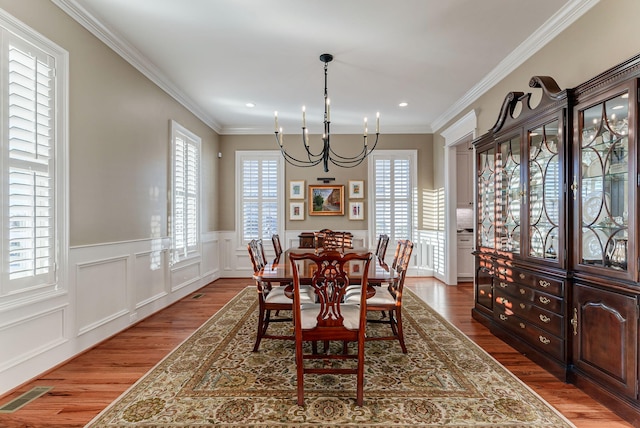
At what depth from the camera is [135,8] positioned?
2.72 m

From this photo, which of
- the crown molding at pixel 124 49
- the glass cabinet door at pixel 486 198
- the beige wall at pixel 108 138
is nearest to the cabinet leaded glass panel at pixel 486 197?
the glass cabinet door at pixel 486 198

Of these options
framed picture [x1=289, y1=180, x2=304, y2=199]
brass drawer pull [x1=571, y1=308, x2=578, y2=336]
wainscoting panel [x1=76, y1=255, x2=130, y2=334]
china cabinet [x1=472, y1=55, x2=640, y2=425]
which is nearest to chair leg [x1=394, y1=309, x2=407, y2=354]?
china cabinet [x1=472, y1=55, x2=640, y2=425]

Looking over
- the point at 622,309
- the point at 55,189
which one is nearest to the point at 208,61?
the point at 55,189

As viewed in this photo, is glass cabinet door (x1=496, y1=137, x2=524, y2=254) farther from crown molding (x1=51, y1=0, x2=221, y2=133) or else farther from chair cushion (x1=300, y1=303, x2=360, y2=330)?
crown molding (x1=51, y1=0, x2=221, y2=133)

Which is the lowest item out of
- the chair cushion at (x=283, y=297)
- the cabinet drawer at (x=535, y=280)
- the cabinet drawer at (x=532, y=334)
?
the cabinet drawer at (x=532, y=334)

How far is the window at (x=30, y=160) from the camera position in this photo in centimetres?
216

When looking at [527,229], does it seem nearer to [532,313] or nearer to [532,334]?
[532,313]

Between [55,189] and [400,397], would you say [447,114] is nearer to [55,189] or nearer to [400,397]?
[400,397]

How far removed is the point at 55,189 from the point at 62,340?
122cm

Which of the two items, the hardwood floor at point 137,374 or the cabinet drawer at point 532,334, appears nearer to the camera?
the hardwood floor at point 137,374

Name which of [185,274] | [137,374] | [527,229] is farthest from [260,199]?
[527,229]

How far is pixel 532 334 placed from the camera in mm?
2715

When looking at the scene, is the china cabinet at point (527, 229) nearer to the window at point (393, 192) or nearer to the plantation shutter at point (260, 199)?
the window at point (393, 192)

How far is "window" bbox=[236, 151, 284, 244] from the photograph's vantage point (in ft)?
21.1
